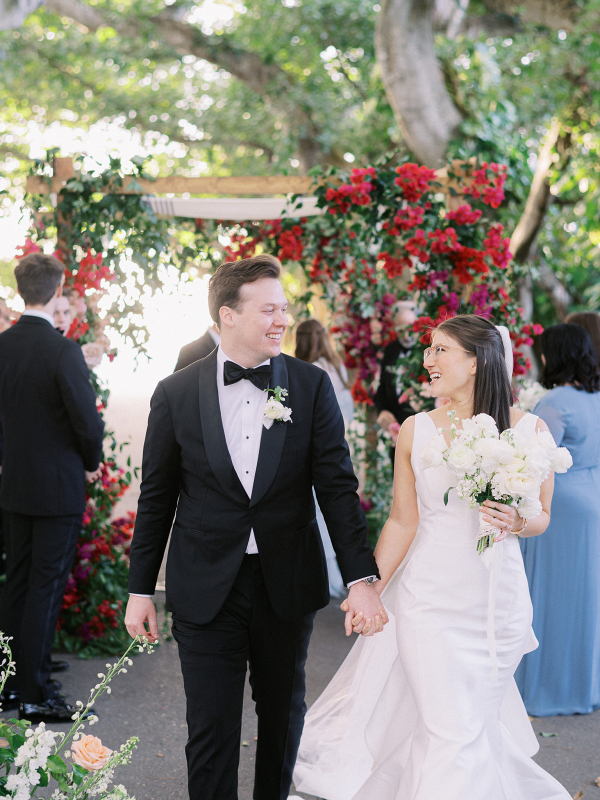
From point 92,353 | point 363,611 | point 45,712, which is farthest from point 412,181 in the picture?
point 45,712

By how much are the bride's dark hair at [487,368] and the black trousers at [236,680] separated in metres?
0.97

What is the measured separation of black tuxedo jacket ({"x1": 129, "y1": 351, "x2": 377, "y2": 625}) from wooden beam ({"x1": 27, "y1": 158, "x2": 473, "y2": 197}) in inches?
107

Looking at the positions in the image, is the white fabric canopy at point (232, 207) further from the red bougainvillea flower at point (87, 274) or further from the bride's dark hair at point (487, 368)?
the bride's dark hair at point (487, 368)

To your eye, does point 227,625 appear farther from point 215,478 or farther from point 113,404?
point 113,404

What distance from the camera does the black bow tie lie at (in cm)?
257

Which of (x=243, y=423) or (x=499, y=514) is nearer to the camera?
(x=499, y=514)

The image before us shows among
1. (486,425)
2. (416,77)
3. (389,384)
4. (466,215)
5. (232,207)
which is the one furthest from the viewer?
(416,77)

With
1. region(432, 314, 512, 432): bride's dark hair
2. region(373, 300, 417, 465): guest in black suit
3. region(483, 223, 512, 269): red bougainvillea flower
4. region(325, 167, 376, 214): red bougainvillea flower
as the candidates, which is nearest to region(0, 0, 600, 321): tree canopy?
region(373, 300, 417, 465): guest in black suit

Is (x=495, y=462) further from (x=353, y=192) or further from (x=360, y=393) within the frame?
(x=360, y=393)

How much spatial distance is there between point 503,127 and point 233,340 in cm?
732

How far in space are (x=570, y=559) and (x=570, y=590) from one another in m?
0.17

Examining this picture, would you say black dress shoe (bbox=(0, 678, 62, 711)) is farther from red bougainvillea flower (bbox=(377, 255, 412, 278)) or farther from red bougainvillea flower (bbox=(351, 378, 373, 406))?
red bougainvillea flower (bbox=(351, 378, 373, 406))

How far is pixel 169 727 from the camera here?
12.9 ft

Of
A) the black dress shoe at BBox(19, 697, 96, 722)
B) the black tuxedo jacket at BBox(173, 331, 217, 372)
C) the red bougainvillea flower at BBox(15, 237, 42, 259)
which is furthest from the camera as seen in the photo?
the red bougainvillea flower at BBox(15, 237, 42, 259)
